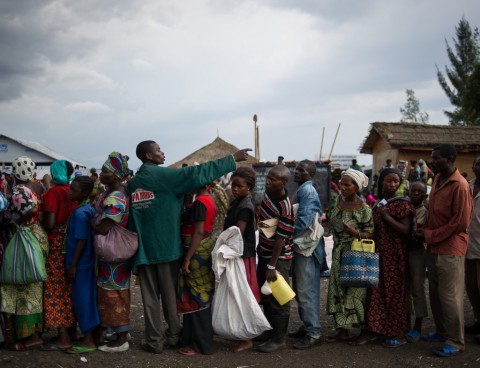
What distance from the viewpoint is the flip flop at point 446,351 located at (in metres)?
4.23

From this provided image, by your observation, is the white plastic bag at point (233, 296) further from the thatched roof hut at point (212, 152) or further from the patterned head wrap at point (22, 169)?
the thatched roof hut at point (212, 152)

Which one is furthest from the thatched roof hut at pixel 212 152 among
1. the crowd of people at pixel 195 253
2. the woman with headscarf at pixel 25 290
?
the woman with headscarf at pixel 25 290

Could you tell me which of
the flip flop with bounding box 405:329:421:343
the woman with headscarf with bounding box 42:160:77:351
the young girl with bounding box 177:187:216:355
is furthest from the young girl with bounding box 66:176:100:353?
the flip flop with bounding box 405:329:421:343

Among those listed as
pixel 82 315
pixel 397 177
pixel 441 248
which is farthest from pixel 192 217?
pixel 441 248

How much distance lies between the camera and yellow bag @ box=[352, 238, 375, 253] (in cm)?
445

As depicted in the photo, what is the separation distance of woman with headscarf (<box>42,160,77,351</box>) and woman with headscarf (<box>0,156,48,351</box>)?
72 millimetres

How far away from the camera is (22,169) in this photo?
14.2 ft

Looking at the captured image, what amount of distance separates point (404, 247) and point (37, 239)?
3.70 meters

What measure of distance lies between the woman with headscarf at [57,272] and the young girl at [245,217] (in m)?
1.66

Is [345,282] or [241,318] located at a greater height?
[345,282]

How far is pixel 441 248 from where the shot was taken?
4.39 metres

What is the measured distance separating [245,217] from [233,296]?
A: 2.56 ft

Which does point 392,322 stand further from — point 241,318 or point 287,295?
point 241,318

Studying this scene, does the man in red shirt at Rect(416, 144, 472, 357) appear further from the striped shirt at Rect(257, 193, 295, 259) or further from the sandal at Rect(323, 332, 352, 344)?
the striped shirt at Rect(257, 193, 295, 259)
